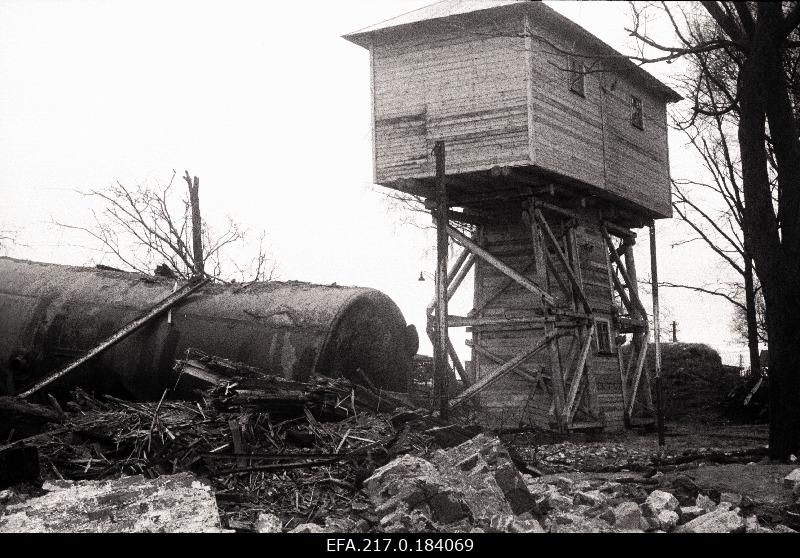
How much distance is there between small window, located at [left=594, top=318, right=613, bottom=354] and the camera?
18328 mm

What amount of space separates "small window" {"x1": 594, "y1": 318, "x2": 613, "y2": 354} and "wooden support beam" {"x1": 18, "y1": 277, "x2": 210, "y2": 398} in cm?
920

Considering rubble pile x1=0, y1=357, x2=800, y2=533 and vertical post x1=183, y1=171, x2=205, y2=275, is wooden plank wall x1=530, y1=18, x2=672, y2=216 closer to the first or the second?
rubble pile x1=0, y1=357, x2=800, y2=533

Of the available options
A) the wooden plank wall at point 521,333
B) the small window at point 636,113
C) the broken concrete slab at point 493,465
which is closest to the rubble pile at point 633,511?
the broken concrete slab at point 493,465

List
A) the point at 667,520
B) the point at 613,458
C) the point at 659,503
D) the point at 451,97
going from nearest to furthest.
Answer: the point at 667,520, the point at 659,503, the point at 613,458, the point at 451,97

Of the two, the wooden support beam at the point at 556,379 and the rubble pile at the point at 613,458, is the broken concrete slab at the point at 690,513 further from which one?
the wooden support beam at the point at 556,379

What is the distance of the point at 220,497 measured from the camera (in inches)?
309

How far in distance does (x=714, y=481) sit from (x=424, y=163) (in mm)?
8062

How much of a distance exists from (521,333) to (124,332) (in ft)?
29.2

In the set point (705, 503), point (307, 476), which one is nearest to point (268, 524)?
point (307, 476)

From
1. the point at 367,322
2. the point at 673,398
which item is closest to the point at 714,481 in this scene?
the point at 367,322

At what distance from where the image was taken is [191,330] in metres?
11.9

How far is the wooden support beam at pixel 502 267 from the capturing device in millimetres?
15633

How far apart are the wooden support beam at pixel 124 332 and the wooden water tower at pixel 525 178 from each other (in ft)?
12.3

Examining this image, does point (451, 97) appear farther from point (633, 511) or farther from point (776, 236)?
point (633, 511)
